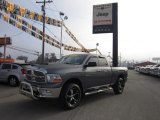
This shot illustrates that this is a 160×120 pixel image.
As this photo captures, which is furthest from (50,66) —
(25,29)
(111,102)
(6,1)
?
(25,29)

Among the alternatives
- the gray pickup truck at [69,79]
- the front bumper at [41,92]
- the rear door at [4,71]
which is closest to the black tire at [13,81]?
the rear door at [4,71]

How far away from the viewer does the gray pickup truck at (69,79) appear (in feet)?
22.9

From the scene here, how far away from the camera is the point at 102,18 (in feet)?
79.2

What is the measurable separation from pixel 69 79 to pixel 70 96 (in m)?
0.58

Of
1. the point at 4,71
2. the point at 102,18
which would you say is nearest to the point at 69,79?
the point at 4,71

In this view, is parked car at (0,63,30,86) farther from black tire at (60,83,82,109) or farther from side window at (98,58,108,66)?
black tire at (60,83,82,109)

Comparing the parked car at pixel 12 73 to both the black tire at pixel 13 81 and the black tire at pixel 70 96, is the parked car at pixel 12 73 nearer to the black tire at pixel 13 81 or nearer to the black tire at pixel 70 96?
the black tire at pixel 13 81

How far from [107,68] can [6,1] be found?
12636mm

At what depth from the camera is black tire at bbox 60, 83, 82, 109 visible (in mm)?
7219

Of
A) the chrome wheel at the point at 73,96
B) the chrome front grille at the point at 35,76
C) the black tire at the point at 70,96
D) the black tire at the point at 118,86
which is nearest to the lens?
the chrome front grille at the point at 35,76

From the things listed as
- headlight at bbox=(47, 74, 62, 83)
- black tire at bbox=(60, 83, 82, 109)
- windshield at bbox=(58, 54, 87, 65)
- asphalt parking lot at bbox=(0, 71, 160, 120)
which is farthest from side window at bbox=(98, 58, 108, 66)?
headlight at bbox=(47, 74, 62, 83)

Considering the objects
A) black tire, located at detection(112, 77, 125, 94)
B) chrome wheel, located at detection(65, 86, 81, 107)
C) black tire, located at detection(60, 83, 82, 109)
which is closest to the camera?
black tire, located at detection(60, 83, 82, 109)

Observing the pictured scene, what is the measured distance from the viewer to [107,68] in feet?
32.2

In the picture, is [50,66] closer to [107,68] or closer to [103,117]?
[103,117]
